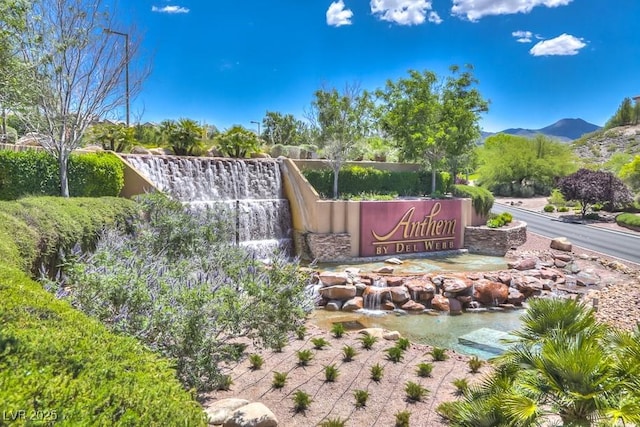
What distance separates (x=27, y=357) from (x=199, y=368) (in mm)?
2793

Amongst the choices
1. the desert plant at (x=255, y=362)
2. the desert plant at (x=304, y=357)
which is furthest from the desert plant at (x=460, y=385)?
the desert plant at (x=255, y=362)

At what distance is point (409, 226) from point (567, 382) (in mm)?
18010

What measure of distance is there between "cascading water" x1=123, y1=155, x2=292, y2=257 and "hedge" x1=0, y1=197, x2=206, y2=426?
14.4 m

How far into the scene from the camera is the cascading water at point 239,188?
60.5 ft

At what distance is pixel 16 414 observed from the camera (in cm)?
204

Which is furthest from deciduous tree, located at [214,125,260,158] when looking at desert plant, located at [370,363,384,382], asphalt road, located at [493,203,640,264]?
asphalt road, located at [493,203,640,264]

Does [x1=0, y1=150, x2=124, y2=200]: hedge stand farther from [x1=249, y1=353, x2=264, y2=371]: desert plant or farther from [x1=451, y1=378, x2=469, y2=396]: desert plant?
[x1=451, y1=378, x2=469, y2=396]: desert plant

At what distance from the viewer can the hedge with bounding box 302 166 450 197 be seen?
2328 centimetres

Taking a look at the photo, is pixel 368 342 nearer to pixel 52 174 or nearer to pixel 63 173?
pixel 63 173

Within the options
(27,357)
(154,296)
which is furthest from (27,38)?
(27,357)

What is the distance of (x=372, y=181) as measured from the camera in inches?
978

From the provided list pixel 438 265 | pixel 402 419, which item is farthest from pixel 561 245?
pixel 402 419

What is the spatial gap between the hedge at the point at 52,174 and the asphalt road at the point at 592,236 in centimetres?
2472

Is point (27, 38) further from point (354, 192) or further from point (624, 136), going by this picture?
point (624, 136)
